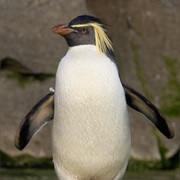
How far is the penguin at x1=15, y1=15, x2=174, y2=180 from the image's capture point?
6.52m

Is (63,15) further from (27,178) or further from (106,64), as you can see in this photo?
(106,64)

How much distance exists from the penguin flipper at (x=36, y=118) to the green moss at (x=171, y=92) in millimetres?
3100

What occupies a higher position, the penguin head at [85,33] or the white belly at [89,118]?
the penguin head at [85,33]

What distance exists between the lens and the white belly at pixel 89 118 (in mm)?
6512

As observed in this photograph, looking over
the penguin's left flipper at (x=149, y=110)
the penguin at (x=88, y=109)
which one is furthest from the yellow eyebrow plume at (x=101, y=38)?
the penguin's left flipper at (x=149, y=110)

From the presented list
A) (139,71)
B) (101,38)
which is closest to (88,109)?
(101,38)

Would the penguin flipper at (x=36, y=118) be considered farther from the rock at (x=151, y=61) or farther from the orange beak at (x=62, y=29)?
the rock at (x=151, y=61)

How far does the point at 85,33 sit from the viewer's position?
6695mm

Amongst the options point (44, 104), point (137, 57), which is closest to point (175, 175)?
point (137, 57)

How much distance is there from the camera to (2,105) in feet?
32.7

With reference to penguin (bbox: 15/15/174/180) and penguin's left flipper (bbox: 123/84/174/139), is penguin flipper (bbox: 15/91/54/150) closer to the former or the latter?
penguin (bbox: 15/15/174/180)

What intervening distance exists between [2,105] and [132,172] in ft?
4.68

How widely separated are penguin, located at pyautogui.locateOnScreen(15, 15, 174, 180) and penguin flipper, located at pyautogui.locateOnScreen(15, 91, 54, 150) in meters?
0.16

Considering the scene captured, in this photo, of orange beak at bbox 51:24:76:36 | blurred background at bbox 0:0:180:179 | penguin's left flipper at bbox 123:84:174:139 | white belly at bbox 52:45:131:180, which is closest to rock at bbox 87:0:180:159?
blurred background at bbox 0:0:180:179
